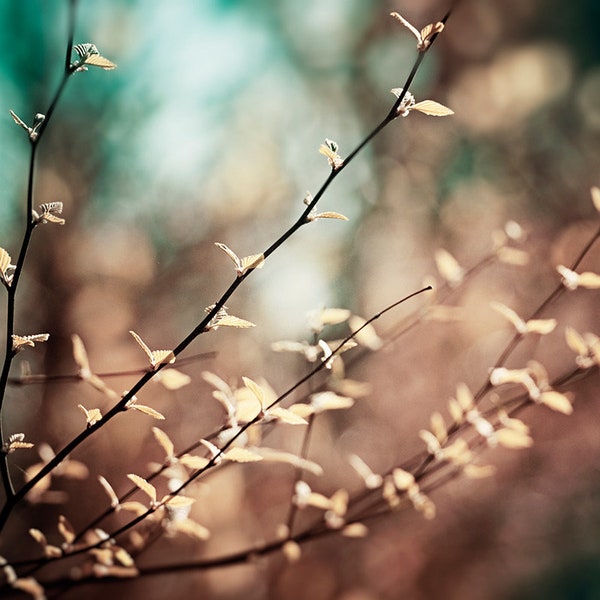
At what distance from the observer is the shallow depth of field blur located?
113cm

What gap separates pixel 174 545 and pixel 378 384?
2.12ft

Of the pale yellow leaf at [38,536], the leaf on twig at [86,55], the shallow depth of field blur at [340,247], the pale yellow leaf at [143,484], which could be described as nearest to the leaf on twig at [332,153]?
the leaf on twig at [86,55]

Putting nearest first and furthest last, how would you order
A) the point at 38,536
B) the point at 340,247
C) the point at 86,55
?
the point at 86,55 → the point at 38,536 → the point at 340,247

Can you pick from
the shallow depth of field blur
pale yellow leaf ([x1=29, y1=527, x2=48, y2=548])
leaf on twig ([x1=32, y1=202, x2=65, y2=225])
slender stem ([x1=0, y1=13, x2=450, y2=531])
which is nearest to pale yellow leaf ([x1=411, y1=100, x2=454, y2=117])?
slender stem ([x1=0, y1=13, x2=450, y2=531])

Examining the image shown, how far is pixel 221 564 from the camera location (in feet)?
1.80

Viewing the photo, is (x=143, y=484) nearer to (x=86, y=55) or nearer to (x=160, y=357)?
(x=160, y=357)

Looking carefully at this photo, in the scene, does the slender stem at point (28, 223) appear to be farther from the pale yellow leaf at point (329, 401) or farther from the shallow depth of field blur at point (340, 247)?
the shallow depth of field blur at point (340, 247)

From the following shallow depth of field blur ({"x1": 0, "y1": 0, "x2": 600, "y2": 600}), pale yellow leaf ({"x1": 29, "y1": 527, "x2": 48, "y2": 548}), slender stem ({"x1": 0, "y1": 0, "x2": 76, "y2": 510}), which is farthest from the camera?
shallow depth of field blur ({"x1": 0, "y1": 0, "x2": 600, "y2": 600})

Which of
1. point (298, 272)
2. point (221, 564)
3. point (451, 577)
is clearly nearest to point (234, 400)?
point (221, 564)

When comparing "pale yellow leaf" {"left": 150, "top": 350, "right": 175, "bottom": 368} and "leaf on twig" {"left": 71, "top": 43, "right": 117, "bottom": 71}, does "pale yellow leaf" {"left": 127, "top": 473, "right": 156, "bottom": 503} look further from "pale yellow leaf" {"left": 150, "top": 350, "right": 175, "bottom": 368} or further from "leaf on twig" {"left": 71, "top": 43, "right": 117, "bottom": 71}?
Answer: "leaf on twig" {"left": 71, "top": 43, "right": 117, "bottom": 71}

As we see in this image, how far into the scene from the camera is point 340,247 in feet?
4.26

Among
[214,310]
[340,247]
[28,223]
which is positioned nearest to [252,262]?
[214,310]

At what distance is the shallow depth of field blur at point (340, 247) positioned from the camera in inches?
44.5

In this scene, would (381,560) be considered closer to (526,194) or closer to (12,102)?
(526,194)
